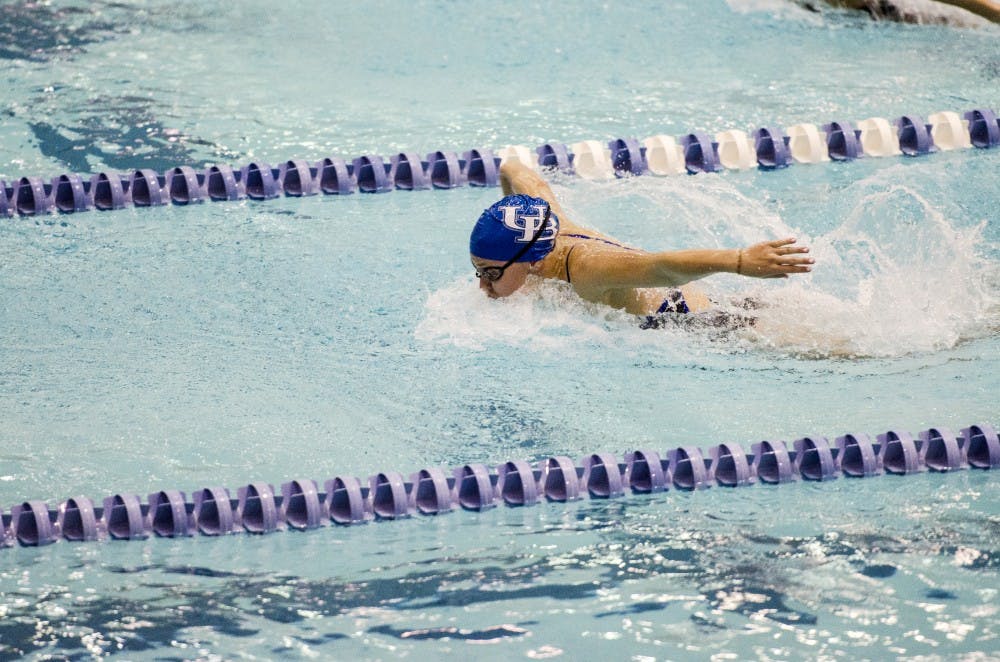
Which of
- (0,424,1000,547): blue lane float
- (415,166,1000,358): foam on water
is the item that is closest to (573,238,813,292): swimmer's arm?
(415,166,1000,358): foam on water

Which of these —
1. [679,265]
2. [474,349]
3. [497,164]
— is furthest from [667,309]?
[497,164]

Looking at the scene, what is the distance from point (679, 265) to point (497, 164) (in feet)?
8.10

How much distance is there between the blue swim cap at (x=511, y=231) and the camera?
14.5 feet

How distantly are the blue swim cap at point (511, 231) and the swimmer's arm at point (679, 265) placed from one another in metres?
0.15

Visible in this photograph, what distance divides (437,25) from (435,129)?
1625 millimetres

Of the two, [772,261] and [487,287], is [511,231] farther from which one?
[772,261]

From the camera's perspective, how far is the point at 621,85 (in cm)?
725

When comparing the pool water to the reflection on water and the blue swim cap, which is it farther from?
the blue swim cap

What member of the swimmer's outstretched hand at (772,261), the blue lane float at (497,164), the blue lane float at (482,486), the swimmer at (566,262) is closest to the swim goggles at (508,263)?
the swimmer at (566,262)

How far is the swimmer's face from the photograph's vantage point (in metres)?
4.49

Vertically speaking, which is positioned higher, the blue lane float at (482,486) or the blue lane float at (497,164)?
the blue lane float at (497,164)

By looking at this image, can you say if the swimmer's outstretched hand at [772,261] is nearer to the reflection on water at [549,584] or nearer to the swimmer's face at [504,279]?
the reflection on water at [549,584]

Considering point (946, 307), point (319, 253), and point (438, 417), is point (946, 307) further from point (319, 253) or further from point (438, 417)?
point (319, 253)

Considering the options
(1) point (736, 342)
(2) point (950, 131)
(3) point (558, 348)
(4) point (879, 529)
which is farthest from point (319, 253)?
(2) point (950, 131)
